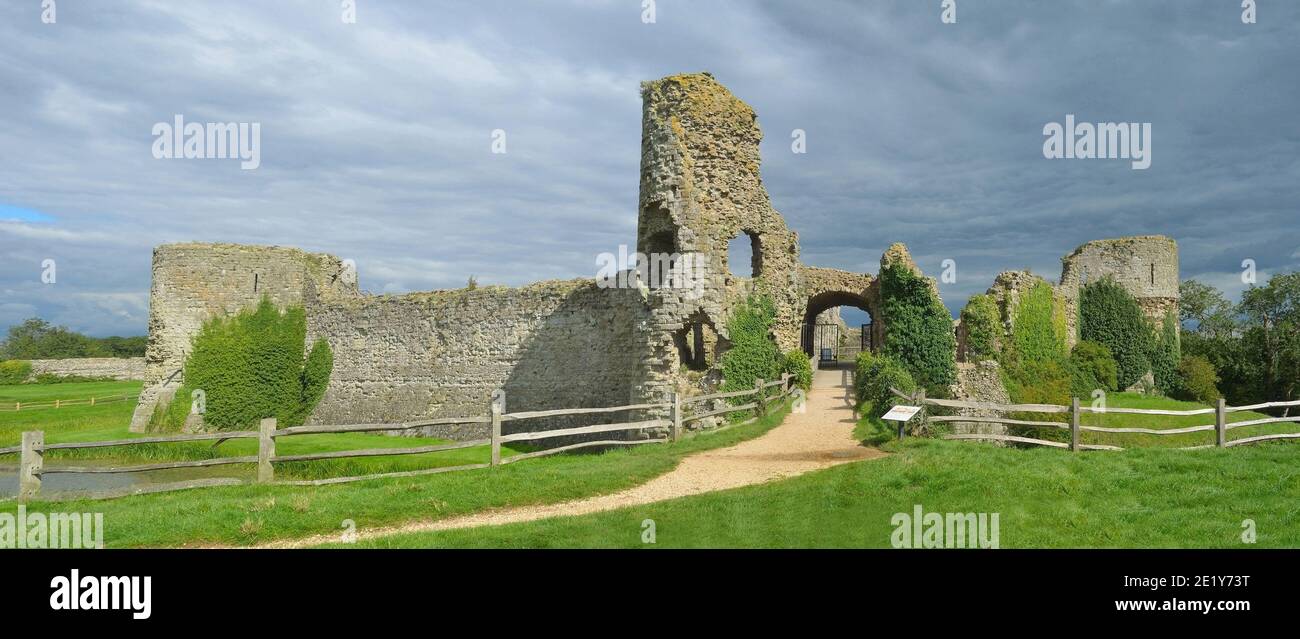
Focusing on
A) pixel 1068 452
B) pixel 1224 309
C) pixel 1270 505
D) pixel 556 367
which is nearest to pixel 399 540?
pixel 1270 505

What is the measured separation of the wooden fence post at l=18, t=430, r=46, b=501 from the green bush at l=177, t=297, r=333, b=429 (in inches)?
606

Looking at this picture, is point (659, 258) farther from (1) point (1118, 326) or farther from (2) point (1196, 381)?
(2) point (1196, 381)

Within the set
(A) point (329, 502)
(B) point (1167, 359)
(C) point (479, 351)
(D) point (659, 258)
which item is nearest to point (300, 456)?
(A) point (329, 502)

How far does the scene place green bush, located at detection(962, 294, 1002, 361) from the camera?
915 inches

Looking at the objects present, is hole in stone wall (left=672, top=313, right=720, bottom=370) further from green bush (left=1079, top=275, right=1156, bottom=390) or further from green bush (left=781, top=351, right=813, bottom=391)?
green bush (left=1079, top=275, right=1156, bottom=390)

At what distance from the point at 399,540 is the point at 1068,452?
1179 cm

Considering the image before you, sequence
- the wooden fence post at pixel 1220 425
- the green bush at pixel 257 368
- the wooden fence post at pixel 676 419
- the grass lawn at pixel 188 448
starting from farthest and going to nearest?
1. the green bush at pixel 257 368
2. the grass lawn at pixel 188 448
3. the wooden fence post at pixel 676 419
4. the wooden fence post at pixel 1220 425

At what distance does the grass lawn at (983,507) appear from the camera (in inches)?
321

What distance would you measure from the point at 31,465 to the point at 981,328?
22783 millimetres

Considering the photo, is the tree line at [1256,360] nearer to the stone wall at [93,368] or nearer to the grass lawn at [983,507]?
the grass lawn at [983,507]

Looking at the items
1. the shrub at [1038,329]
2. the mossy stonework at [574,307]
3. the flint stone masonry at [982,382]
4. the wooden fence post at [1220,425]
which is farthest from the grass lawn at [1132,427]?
the mossy stonework at [574,307]

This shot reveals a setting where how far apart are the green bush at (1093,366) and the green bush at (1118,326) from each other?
162 cm

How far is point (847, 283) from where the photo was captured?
86.8 feet
